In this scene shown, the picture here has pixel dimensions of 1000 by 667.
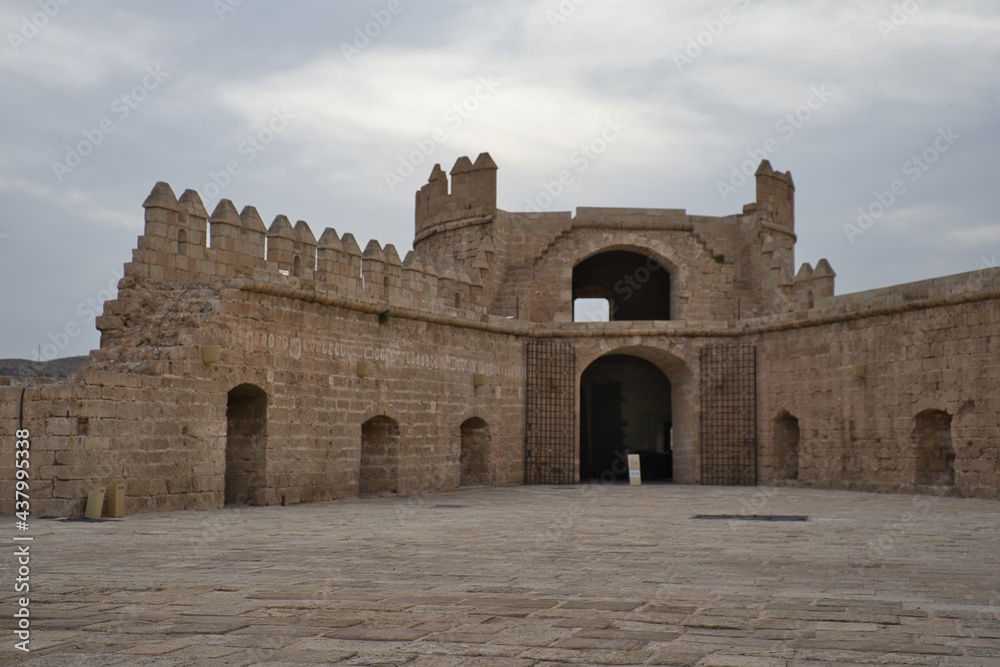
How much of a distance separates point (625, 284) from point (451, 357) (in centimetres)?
805

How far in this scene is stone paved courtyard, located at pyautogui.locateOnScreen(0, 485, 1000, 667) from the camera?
3.43 meters

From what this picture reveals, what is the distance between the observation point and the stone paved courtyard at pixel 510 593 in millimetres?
3432

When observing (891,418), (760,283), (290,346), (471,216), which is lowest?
(891,418)

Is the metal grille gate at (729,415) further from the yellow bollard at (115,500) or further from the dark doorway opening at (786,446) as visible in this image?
the yellow bollard at (115,500)

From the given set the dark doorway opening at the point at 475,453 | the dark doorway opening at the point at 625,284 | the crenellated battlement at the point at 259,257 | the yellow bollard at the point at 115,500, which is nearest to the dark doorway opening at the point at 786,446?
the dark doorway opening at the point at 475,453

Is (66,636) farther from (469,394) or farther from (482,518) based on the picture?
(469,394)

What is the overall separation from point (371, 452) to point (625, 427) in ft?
32.0

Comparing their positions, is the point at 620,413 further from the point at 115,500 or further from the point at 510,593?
the point at 510,593

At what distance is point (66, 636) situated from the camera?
11.7 feet

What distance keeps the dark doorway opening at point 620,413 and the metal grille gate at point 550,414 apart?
15.7 ft

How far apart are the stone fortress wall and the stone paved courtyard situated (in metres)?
1.71

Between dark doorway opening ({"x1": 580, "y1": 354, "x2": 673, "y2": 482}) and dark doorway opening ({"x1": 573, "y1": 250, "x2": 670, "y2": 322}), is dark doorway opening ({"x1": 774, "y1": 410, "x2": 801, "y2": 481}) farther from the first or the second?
dark doorway opening ({"x1": 573, "y1": 250, "x2": 670, "y2": 322})

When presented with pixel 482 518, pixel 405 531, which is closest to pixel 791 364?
pixel 482 518

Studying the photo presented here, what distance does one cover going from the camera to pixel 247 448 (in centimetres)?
1179
